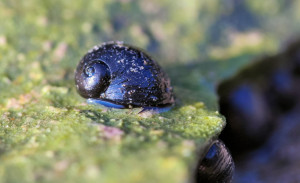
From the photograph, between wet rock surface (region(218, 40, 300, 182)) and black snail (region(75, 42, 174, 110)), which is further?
wet rock surface (region(218, 40, 300, 182))

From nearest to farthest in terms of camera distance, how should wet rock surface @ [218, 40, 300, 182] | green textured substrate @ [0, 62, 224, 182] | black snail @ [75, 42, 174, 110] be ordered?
1. green textured substrate @ [0, 62, 224, 182]
2. black snail @ [75, 42, 174, 110]
3. wet rock surface @ [218, 40, 300, 182]

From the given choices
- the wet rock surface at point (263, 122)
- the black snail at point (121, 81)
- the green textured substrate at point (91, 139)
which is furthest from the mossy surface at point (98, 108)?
the wet rock surface at point (263, 122)

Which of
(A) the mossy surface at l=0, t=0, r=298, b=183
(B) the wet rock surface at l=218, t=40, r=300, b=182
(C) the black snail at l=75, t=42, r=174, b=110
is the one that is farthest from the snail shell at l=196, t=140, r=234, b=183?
(B) the wet rock surface at l=218, t=40, r=300, b=182

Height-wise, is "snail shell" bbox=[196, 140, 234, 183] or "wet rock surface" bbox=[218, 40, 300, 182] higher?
"wet rock surface" bbox=[218, 40, 300, 182]

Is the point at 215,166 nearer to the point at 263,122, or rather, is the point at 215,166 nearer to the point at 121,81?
the point at 121,81

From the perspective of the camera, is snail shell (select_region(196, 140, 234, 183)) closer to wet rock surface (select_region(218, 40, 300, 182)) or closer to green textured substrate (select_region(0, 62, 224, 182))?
A: green textured substrate (select_region(0, 62, 224, 182))

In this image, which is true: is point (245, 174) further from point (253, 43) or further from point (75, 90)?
point (75, 90)
